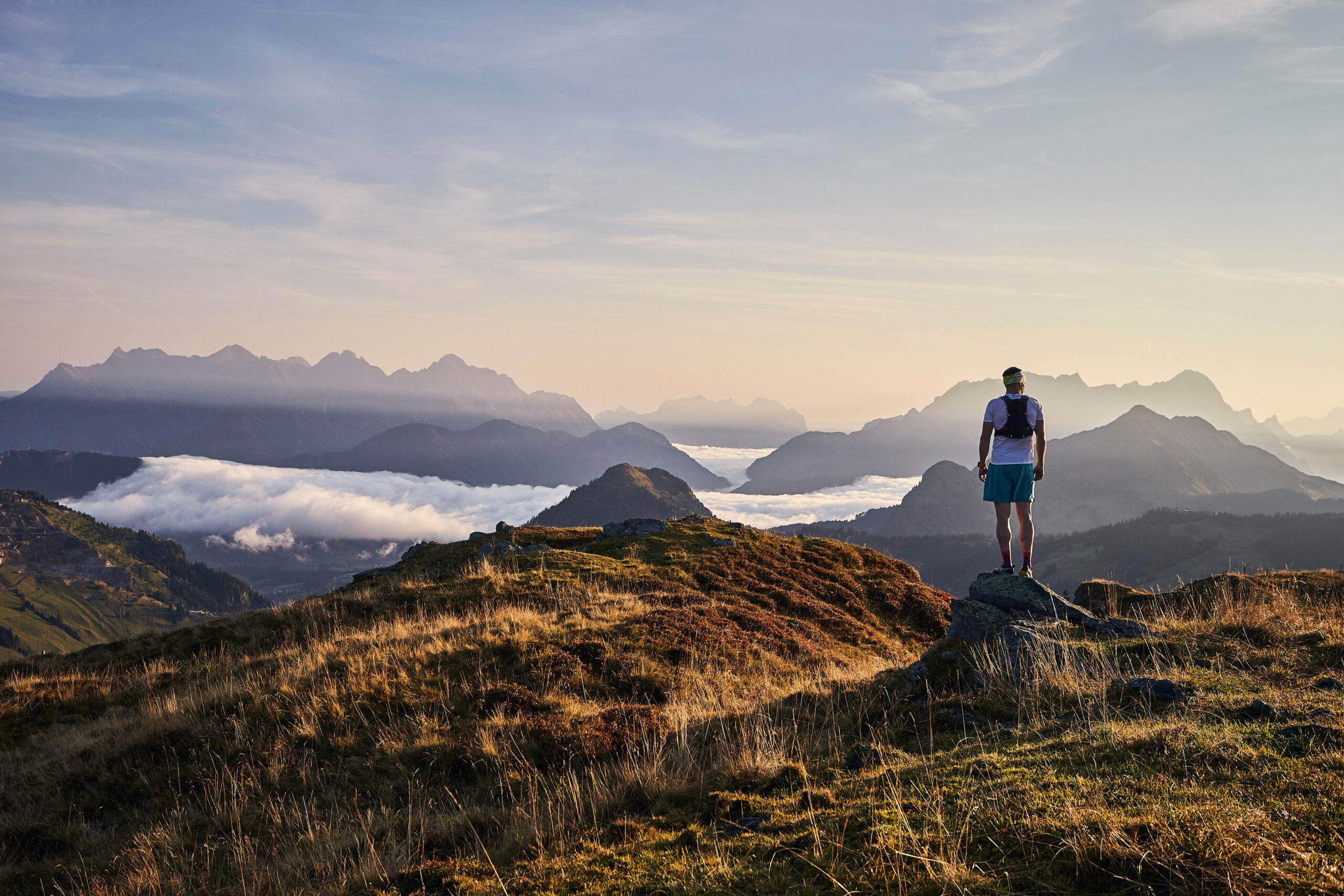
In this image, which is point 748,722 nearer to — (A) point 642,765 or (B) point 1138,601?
(A) point 642,765

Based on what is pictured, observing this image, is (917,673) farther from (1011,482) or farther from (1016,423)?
(1016,423)

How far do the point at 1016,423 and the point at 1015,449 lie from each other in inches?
23.9

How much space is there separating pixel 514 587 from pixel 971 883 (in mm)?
16926

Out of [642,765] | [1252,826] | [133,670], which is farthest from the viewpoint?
[133,670]

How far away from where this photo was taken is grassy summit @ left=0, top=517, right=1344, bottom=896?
4820 mm

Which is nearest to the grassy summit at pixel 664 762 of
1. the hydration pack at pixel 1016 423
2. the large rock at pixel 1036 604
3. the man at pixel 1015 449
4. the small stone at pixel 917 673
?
the small stone at pixel 917 673

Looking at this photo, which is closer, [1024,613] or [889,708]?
[889,708]

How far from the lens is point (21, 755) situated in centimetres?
1130

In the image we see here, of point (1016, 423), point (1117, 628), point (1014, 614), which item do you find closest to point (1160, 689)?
point (1117, 628)

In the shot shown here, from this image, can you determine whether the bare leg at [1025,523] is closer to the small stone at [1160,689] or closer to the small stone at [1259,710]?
the small stone at [1160,689]

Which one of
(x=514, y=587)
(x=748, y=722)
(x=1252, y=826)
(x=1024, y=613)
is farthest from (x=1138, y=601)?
(x=514, y=587)

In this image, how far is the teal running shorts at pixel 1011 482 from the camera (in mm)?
14477

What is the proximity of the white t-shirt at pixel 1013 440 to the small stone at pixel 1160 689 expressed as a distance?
Result: 22.1 ft

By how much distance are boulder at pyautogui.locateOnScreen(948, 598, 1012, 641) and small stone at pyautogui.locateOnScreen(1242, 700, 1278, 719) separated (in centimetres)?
528
